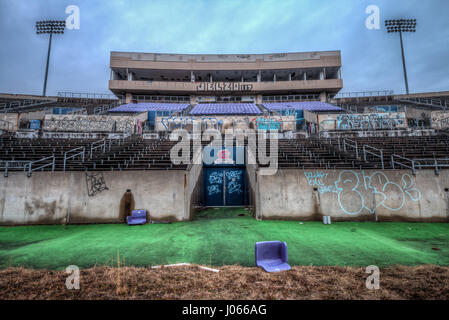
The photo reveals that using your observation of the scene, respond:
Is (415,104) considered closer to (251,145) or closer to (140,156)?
(251,145)

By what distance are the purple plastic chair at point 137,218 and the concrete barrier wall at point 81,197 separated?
0.93 feet

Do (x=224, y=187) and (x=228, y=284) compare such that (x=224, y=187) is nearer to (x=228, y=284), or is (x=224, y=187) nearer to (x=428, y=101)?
(x=228, y=284)

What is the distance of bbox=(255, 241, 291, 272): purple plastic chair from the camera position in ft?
13.8

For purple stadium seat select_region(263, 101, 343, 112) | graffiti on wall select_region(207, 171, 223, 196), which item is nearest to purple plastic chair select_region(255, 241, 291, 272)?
graffiti on wall select_region(207, 171, 223, 196)

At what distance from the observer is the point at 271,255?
4.46m

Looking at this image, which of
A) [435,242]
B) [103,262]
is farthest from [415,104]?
[103,262]

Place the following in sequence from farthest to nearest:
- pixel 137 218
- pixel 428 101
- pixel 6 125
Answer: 1. pixel 428 101
2. pixel 6 125
3. pixel 137 218

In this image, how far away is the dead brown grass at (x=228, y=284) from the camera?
10.2 feet

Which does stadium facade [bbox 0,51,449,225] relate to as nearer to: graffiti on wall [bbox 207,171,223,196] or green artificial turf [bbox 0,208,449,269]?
graffiti on wall [bbox 207,171,223,196]

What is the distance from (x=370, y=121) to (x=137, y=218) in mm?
24031

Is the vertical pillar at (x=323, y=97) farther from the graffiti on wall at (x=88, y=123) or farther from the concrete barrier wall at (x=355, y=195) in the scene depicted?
the graffiti on wall at (x=88, y=123)
